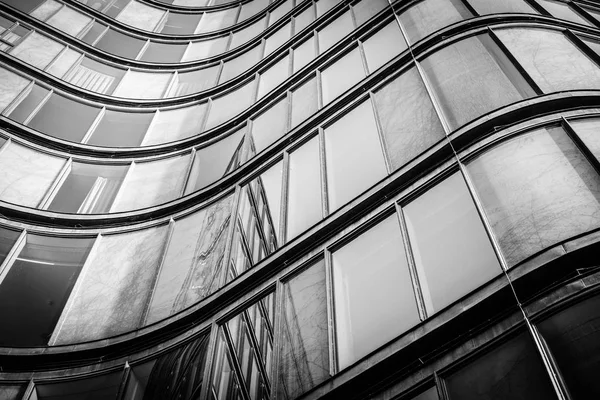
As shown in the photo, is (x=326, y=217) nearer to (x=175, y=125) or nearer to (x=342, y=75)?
(x=342, y=75)

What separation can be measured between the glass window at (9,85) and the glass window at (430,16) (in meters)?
12.8

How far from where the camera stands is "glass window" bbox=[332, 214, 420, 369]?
24.0ft

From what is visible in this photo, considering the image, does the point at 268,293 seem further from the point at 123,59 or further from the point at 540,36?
the point at 123,59

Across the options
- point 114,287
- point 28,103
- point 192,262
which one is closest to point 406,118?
point 192,262

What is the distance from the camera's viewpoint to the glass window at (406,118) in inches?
378

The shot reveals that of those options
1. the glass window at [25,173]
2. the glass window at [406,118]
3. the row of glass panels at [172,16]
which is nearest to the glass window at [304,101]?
the glass window at [406,118]

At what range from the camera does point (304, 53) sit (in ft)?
59.0

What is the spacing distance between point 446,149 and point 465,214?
1625 mm

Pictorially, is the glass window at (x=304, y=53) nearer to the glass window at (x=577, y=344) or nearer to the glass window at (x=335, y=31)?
the glass window at (x=335, y=31)

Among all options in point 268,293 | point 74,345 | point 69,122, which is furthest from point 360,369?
point 69,122

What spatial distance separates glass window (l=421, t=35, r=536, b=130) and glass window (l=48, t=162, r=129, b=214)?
33.2 ft

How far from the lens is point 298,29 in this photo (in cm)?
2027

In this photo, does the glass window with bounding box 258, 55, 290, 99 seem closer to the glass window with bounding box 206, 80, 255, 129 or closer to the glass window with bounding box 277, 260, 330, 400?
the glass window with bounding box 206, 80, 255, 129

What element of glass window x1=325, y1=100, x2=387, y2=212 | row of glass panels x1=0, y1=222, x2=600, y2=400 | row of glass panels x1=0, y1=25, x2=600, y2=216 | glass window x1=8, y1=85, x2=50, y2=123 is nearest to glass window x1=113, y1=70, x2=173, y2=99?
glass window x1=8, y1=85, x2=50, y2=123
